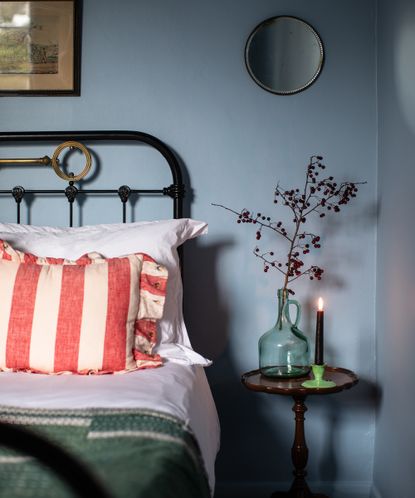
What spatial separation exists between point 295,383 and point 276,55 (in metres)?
1.17

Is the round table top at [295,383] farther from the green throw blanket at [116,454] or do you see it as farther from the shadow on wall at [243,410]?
the green throw blanket at [116,454]

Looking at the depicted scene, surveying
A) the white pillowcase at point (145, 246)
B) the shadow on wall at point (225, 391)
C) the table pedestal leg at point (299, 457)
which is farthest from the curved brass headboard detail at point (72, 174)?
the table pedestal leg at point (299, 457)

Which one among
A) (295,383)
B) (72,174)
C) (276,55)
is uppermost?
(276,55)

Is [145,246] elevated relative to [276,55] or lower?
lower

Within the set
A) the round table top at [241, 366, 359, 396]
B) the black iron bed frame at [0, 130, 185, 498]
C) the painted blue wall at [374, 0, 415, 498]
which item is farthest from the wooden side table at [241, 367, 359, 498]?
the black iron bed frame at [0, 130, 185, 498]

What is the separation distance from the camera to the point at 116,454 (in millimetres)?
1071

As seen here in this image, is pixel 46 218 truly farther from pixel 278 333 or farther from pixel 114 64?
pixel 278 333

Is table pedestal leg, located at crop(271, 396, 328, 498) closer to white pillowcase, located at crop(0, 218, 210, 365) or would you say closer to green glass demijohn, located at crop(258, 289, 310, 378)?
green glass demijohn, located at crop(258, 289, 310, 378)

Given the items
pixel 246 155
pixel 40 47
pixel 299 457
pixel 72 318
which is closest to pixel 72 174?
pixel 40 47

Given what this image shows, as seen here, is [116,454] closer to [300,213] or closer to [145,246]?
[145,246]

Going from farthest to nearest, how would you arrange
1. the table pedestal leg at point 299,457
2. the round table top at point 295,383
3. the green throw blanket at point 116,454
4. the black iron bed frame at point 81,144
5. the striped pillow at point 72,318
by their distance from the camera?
the black iron bed frame at point 81,144
the table pedestal leg at point 299,457
the round table top at point 295,383
the striped pillow at point 72,318
the green throw blanket at point 116,454

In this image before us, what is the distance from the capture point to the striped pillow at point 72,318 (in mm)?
1736

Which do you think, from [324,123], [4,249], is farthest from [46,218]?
[324,123]

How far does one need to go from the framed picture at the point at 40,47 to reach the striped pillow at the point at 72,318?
0.87 metres
